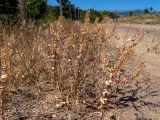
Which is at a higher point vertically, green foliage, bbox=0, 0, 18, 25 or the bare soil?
green foliage, bbox=0, 0, 18, 25

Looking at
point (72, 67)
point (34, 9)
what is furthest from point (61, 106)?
point (34, 9)

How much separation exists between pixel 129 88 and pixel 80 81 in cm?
117

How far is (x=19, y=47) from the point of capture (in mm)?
7961

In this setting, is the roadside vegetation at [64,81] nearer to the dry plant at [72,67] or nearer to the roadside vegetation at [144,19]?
the dry plant at [72,67]

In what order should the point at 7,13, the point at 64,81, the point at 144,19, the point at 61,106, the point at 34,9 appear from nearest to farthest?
the point at 61,106 < the point at 64,81 < the point at 7,13 < the point at 34,9 < the point at 144,19

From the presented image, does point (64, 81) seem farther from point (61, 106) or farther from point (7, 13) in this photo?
point (7, 13)

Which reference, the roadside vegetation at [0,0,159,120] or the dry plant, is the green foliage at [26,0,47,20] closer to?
the dry plant

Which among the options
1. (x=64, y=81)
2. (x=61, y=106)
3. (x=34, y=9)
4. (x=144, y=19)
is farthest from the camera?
(x=144, y=19)

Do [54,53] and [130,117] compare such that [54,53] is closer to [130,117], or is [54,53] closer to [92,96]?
[92,96]

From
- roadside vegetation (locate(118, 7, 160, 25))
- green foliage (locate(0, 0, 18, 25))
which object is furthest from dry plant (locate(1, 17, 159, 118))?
roadside vegetation (locate(118, 7, 160, 25))

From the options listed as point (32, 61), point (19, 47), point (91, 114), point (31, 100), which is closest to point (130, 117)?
point (91, 114)

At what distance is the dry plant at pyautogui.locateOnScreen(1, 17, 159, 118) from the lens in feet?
18.3

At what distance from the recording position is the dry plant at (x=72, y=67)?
5578 mm

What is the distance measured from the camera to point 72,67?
634cm
